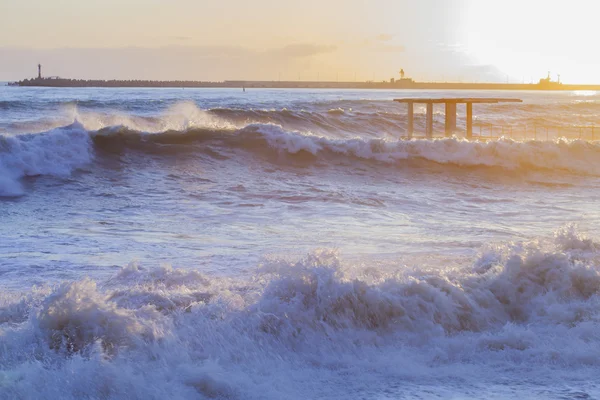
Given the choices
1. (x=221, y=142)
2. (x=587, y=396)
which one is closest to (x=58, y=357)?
(x=587, y=396)

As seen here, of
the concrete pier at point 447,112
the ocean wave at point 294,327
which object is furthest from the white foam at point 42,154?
the concrete pier at point 447,112

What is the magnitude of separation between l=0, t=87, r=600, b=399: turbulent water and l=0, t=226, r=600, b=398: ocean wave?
0.02 metres

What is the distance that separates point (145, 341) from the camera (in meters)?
6.12

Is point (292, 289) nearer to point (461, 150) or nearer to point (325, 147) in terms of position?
point (325, 147)

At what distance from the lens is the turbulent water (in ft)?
18.6

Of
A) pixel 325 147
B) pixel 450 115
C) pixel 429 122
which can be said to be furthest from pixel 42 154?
pixel 450 115

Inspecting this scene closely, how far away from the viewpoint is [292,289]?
721 cm

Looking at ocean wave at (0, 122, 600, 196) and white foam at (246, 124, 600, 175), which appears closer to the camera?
ocean wave at (0, 122, 600, 196)

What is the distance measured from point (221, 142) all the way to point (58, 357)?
57.9 ft

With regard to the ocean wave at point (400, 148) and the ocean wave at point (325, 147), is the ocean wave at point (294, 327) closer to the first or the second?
the ocean wave at point (325, 147)

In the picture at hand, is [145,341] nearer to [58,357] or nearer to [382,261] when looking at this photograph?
[58,357]

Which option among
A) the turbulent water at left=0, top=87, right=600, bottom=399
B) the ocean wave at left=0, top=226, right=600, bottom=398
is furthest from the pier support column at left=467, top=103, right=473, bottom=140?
the ocean wave at left=0, top=226, right=600, bottom=398

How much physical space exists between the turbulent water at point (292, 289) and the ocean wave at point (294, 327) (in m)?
0.02

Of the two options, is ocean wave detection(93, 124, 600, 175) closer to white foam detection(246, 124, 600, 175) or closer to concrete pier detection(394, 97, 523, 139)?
white foam detection(246, 124, 600, 175)
